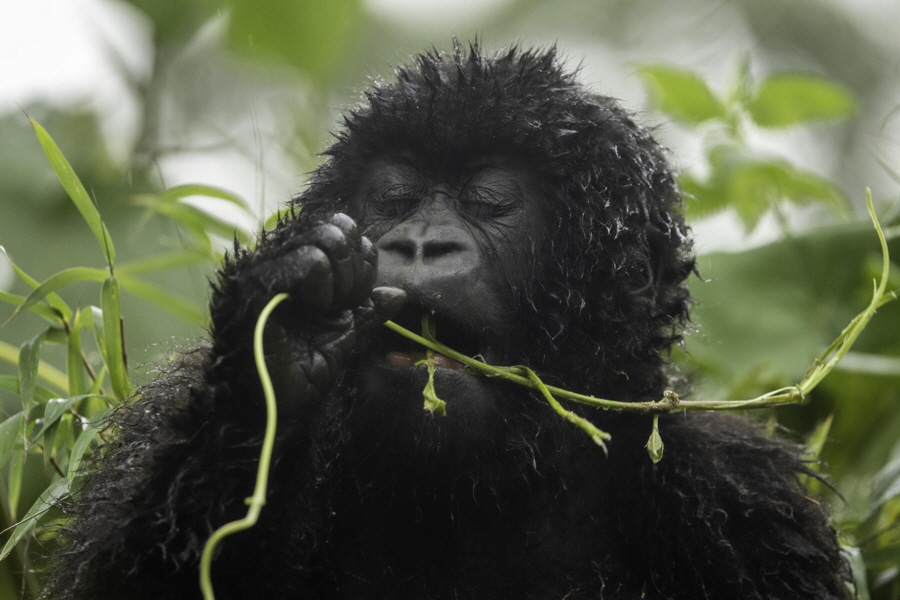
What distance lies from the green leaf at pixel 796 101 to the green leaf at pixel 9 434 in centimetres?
379

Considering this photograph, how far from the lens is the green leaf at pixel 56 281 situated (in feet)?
7.17

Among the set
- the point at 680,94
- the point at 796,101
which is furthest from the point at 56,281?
the point at 796,101

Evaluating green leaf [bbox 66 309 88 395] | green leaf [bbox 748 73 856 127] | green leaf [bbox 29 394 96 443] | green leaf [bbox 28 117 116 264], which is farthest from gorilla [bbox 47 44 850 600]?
green leaf [bbox 748 73 856 127]

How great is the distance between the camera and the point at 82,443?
7.02ft

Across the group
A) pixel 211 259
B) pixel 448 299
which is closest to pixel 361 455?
pixel 448 299

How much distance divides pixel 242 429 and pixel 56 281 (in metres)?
0.86

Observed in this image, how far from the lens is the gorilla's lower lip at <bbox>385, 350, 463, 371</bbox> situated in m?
2.02

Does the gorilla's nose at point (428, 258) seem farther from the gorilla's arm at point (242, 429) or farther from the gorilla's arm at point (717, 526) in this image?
the gorilla's arm at point (717, 526)

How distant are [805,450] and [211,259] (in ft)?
7.29

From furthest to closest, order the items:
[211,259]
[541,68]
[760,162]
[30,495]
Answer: [760,162], [30,495], [211,259], [541,68]

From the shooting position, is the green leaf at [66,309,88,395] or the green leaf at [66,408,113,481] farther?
the green leaf at [66,309,88,395]

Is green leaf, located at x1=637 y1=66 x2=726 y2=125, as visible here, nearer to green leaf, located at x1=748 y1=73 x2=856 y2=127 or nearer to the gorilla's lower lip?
green leaf, located at x1=748 y1=73 x2=856 y2=127

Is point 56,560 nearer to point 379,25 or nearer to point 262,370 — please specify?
point 262,370

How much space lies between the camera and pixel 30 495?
348cm
